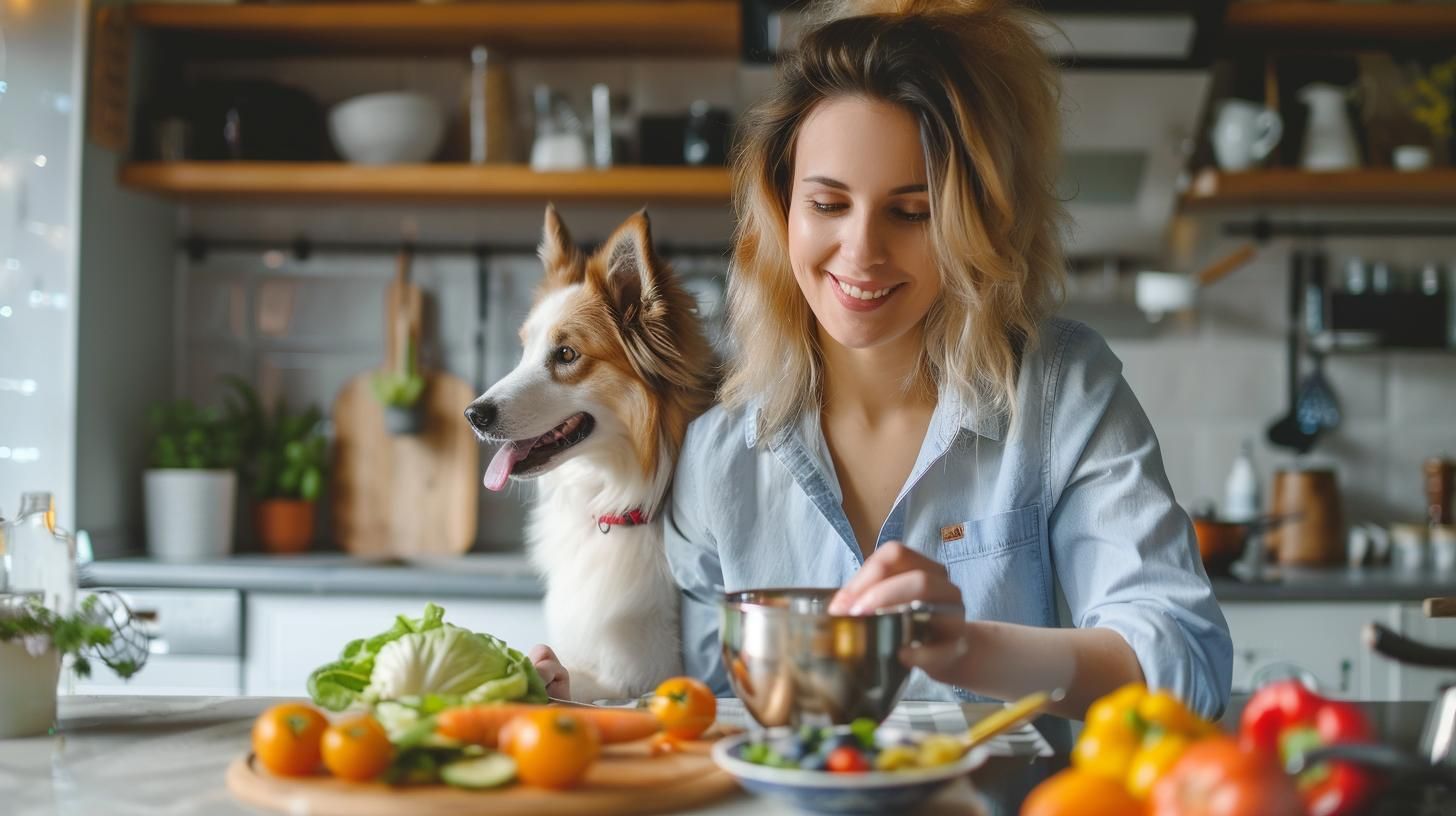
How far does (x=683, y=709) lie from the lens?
42.4 inches

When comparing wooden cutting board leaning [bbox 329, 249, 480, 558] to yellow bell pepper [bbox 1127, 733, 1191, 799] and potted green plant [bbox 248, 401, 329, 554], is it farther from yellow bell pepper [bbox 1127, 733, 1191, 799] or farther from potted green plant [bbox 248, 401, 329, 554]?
yellow bell pepper [bbox 1127, 733, 1191, 799]

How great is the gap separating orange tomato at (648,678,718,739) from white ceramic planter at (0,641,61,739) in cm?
59

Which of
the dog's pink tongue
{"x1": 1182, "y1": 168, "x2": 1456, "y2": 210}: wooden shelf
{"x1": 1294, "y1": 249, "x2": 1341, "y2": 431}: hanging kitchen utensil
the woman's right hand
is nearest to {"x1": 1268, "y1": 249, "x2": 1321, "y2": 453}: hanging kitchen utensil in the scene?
{"x1": 1294, "y1": 249, "x2": 1341, "y2": 431}: hanging kitchen utensil

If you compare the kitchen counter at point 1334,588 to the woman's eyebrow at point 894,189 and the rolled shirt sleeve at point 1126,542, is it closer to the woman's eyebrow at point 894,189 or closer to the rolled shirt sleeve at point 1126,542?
the rolled shirt sleeve at point 1126,542

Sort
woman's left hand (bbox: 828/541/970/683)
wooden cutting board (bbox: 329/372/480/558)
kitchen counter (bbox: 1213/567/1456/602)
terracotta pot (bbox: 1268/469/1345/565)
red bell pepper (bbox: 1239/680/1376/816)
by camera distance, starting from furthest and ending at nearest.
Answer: wooden cutting board (bbox: 329/372/480/558), terracotta pot (bbox: 1268/469/1345/565), kitchen counter (bbox: 1213/567/1456/602), woman's left hand (bbox: 828/541/970/683), red bell pepper (bbox: 1239/680/1376/816)

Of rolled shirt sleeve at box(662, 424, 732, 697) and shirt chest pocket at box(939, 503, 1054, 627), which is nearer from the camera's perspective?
shirt chest pocket at box(939, 503, 1054, 627)

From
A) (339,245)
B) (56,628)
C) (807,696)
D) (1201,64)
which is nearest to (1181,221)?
(1201,64)

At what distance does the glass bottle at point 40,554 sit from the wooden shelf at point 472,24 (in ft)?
6.35

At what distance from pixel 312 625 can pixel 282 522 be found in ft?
1.64

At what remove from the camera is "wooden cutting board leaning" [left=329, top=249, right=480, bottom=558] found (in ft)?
10.3

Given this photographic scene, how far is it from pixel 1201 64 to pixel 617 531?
1986mm

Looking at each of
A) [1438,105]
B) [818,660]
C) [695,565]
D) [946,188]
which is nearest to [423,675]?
[818,660]

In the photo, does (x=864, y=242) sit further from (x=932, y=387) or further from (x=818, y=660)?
(x=818, y=660)

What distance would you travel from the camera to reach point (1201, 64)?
9.59 feet
